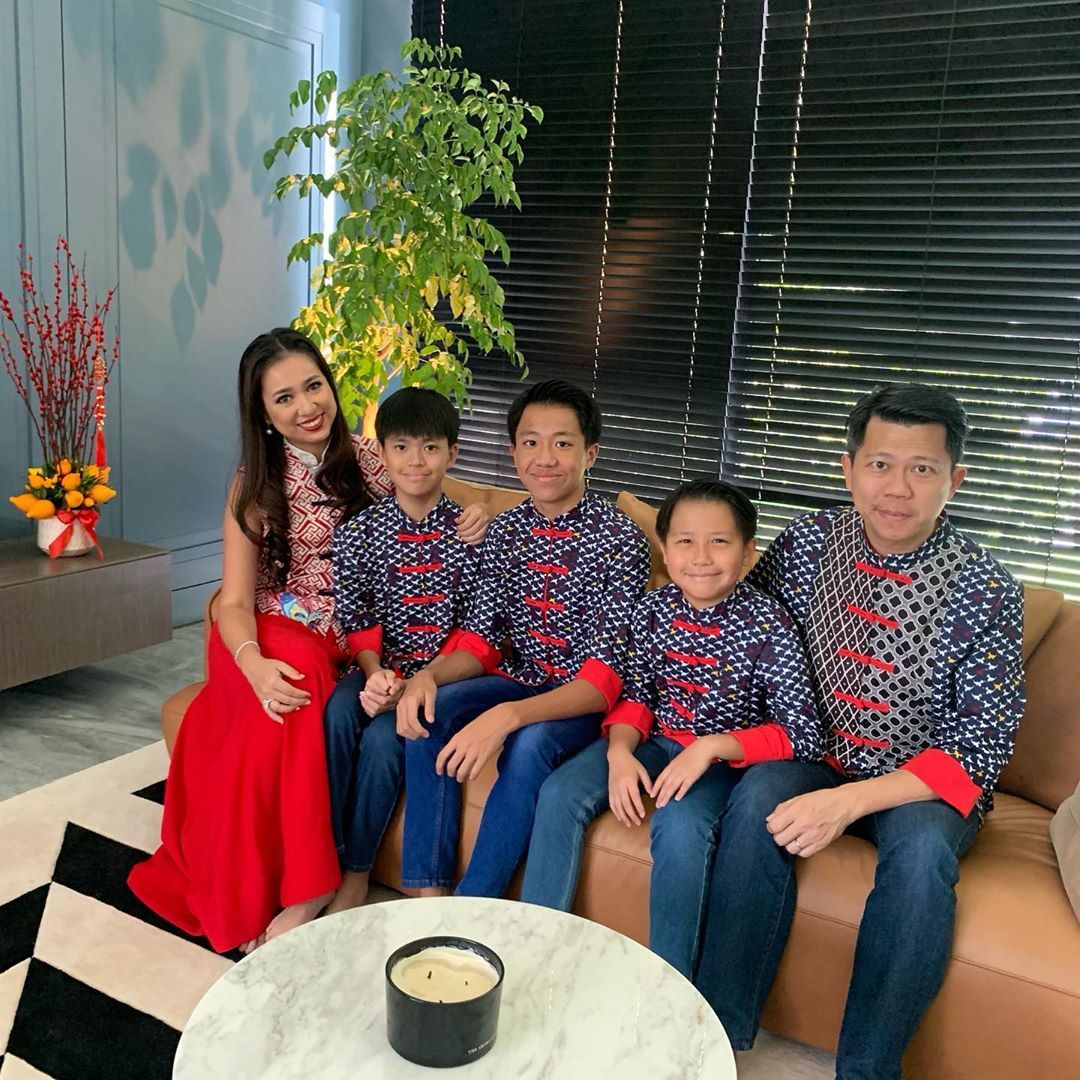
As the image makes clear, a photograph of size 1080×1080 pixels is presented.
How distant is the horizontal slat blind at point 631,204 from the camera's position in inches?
134

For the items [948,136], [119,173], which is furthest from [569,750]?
[119,173]

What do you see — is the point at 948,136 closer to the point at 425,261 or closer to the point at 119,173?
the point at 425,261

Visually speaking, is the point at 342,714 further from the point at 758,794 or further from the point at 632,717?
the point at 758,794

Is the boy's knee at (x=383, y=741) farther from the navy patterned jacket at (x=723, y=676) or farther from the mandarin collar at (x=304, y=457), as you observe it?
the mandarin collar at (x=304, y=457)

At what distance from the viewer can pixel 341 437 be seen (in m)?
2.16

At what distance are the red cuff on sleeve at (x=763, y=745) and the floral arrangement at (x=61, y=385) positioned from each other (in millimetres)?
2058

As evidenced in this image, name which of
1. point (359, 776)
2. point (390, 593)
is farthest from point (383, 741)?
point (390, 593)

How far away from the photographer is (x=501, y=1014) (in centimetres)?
109

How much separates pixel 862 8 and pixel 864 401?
200 cm

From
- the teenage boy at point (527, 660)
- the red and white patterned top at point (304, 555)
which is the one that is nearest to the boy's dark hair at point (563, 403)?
the teenage boy at point (527, 660)

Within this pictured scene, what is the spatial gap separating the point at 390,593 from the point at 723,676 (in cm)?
70

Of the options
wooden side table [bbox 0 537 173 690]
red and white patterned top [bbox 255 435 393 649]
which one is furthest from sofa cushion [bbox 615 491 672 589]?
wooden side table [bbox 0 537 173 690]

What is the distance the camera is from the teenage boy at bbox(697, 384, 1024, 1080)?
1412 mm

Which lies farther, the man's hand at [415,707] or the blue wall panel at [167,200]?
the blue wall panel at [167,200]
